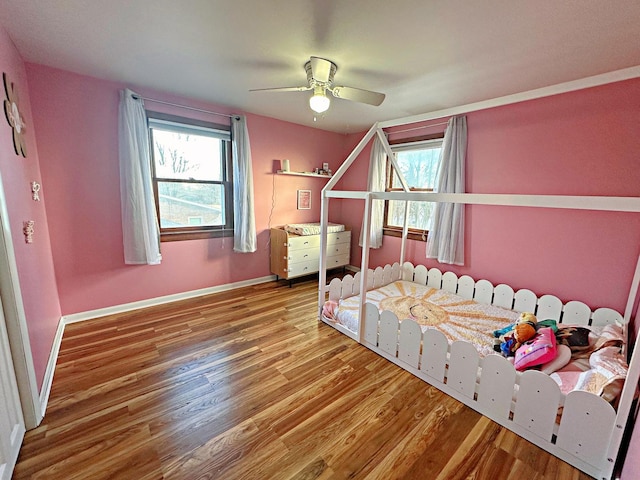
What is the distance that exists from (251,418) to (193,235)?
2289 mm

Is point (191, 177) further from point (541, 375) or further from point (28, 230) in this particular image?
point (541, 375)

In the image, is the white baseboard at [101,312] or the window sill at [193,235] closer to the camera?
the white baseboard at [101,312]

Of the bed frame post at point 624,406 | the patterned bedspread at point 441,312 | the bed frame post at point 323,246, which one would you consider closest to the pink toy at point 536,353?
the patterned bedspread at point 441,312

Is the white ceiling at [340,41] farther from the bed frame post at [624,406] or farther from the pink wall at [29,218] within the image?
the bed frame post at [624,406]

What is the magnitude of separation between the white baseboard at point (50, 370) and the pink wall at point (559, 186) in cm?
381

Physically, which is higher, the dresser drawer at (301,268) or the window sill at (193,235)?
the window sill at (193,235)

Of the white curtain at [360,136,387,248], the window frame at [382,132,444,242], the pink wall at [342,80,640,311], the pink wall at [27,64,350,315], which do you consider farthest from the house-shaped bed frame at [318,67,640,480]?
the pink wall at [27,64,350,315]

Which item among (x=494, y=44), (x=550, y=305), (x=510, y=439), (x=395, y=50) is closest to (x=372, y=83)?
(x=395, y=50)

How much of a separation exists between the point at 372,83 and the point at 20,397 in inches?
129

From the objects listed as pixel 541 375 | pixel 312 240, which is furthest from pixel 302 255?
pixel 541 375

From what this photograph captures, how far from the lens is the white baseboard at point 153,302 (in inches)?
105

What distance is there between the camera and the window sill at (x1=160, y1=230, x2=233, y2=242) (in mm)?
3051

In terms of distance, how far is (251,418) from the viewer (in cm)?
160

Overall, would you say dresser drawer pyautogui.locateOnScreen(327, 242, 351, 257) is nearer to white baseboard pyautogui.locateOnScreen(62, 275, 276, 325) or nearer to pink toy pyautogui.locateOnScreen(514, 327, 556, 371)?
white baseboard pyautogui.locateOnScreen(62, 275, 276, 325)
